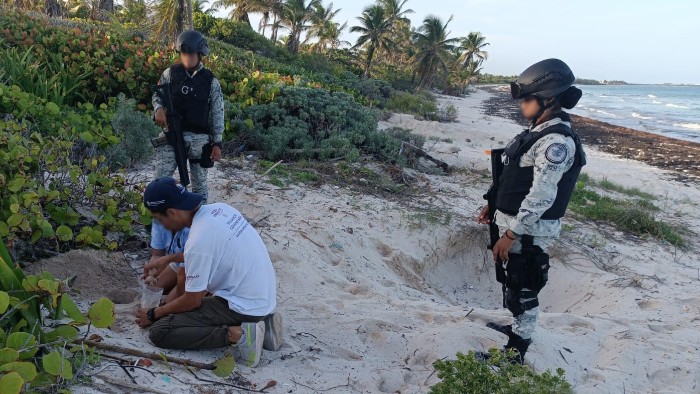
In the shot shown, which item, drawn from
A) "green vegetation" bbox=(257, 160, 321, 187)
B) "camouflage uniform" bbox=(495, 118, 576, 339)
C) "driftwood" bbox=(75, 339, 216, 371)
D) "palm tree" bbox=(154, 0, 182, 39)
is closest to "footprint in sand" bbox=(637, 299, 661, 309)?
"camouflage uniform" bbox=(495, 118, 576, 339)

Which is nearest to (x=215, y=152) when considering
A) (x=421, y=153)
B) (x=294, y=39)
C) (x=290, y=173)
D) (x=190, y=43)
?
(x=190, y=43)

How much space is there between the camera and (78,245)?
3.58 m

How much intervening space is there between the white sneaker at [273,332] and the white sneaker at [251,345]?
156mm

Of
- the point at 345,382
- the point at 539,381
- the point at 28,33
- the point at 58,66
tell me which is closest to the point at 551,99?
the point at 539,381

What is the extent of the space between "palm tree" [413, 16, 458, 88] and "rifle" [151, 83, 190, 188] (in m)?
37.7

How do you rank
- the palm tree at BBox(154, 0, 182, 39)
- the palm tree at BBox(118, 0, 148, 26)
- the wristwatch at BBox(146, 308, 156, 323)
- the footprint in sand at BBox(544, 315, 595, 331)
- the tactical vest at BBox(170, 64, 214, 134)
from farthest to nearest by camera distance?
the palm tree at BBox(118, 0, 148, 26) < the palm tree at BBox(154, 0, 182, 39) < the tactical vest at BBox(170, 64, 214, 134) < the footprint in sand at BBox(544, 315, 595, 331) < the wristwatch at BBox(146, 308, 156, 323)

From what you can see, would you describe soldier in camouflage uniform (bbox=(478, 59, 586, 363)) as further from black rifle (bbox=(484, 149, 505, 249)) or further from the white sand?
the white sand

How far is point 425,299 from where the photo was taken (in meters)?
4.51

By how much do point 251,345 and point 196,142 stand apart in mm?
2291

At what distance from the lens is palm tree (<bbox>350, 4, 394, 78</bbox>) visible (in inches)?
1420

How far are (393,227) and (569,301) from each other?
1904 millimetres

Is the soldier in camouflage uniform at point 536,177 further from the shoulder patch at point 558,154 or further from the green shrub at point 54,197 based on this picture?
the green shrub at point 54,197

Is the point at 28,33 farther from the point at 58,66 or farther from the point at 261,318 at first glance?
the point at 261,318

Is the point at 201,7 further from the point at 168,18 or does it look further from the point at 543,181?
the point at 543,181
